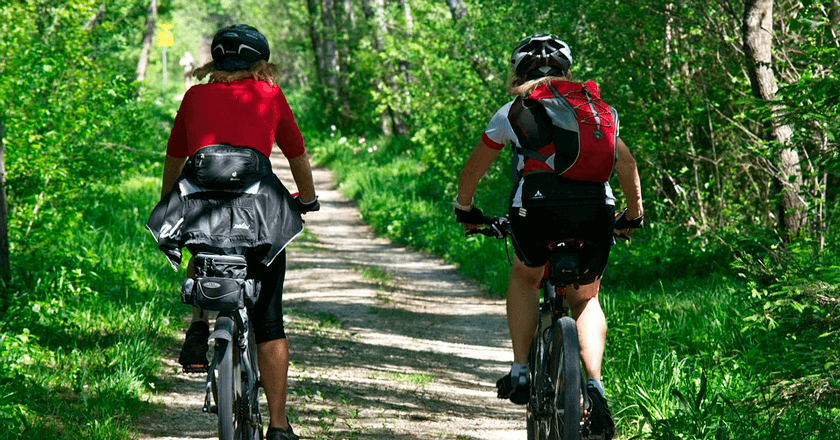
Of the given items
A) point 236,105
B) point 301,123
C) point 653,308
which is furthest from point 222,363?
point 301,123

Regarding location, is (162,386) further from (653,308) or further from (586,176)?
(653,308)

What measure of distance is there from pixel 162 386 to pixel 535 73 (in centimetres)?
327

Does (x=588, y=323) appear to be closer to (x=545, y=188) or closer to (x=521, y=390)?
(x=521, y=390)

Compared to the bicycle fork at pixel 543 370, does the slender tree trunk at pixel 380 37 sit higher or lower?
higher

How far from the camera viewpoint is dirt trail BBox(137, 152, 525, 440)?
529cm

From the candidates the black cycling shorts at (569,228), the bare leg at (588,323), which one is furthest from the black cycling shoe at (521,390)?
the black cycling shorts at (569,228)

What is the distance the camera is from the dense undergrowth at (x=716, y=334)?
4297 mm

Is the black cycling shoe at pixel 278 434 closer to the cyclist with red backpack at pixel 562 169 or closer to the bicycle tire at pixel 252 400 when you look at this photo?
the bicycle tire at pixel 252 400

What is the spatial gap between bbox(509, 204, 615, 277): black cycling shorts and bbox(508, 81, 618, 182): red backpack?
0.14 metres

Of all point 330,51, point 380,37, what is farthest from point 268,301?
point 330,51

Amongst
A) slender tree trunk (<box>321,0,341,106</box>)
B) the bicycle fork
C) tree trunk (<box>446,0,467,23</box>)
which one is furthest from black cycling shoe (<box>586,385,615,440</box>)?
slender tree trunk (<box>321,0,341,106</box>)

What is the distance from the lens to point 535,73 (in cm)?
401

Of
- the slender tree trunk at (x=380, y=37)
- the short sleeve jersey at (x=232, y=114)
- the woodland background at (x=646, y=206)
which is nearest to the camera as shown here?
the short sleeve jersey at (x=232, y=114)

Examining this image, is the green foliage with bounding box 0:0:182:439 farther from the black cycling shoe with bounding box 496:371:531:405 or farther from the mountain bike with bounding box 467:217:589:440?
the mountain bike with bounding box 467:217:589:440
